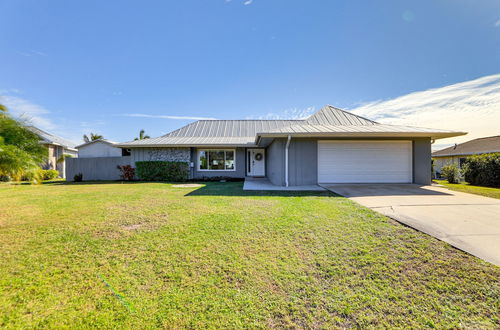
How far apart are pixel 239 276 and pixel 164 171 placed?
38.9ft

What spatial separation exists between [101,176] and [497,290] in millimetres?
18251

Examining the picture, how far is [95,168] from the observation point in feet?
47.1

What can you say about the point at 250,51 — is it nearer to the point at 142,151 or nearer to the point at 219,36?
the point at 219,36

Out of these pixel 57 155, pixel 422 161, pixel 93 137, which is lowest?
pixel 422 161

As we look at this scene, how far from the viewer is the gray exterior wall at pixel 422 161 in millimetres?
9289

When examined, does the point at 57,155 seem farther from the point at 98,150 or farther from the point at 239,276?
the point at 239,276

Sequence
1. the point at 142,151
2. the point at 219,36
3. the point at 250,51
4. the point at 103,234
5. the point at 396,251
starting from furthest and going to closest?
the point at 142,151
the point at 250,51
the point at 219,36
the point at 103,234
the point at 396,251

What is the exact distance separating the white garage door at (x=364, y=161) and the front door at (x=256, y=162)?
517 cm

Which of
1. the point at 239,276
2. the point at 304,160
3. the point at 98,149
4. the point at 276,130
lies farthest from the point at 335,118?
the point at 98,149

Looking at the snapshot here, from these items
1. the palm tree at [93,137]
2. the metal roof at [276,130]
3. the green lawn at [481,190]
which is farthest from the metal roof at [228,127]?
the palm tree at [93,137]

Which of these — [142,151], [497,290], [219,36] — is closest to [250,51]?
[219,36]

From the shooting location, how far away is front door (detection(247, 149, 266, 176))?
13805mm

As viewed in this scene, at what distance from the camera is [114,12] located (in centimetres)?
866

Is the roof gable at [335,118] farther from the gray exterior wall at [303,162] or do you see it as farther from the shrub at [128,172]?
the shrub at [128,172]
